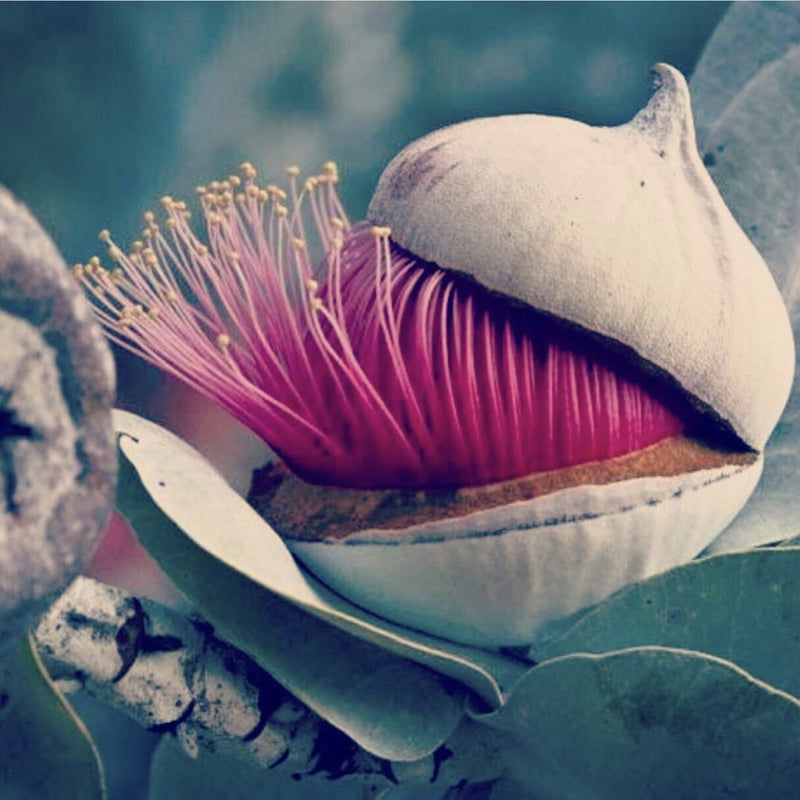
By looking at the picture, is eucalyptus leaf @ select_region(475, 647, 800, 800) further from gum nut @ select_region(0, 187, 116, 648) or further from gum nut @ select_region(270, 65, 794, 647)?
gum nut @ select_region(0, 187, 116, 648)

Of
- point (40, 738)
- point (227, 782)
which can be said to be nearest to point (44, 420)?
point (40, 738)

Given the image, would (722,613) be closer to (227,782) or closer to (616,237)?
(616,237)

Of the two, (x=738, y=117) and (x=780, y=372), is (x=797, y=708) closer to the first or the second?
(x=780, y=372)

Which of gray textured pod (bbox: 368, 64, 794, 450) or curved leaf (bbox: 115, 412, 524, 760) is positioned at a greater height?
gray textured pod (bbox: 368, 64, 794, 450)

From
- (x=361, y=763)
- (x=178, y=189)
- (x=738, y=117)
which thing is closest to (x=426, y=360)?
(x=361, y=763)

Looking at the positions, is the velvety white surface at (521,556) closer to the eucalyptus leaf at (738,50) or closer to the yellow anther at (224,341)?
the yellow anther at (224,341)

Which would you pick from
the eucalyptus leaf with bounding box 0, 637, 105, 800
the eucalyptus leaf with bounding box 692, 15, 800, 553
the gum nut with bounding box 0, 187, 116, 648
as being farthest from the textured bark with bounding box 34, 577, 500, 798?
the eucalyptus leaf with bounding box 692, 15, 800, 553
